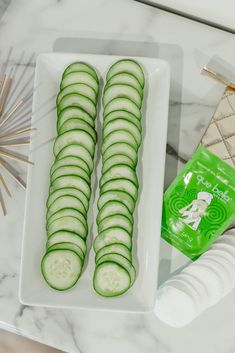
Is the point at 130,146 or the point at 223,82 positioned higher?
the point at 223,82

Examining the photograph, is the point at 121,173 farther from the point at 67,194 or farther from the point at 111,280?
the point at 111,280

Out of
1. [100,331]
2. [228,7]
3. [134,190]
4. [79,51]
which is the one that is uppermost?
[228,7]

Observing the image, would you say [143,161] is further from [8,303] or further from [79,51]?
[8,303]

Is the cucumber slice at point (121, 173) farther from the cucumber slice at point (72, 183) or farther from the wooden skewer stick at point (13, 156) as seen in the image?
the wooden skewer stick at point (13, 156)

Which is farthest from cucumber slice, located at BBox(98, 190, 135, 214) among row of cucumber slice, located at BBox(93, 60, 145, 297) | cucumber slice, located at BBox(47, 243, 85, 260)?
cucumber slice, located at BBox(47, 243, 85, 260)

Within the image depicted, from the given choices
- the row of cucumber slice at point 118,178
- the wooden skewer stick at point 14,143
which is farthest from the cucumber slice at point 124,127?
the wooden skewer stick at point 14,143

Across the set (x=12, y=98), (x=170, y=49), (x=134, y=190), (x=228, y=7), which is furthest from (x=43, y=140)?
(x=228, y=7)

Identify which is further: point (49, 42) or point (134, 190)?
point (49, 42)

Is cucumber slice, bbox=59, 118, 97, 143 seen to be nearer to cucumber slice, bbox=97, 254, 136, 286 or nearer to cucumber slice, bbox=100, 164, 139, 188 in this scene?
cucumber slice, bbox=100, 164, 139, 188
